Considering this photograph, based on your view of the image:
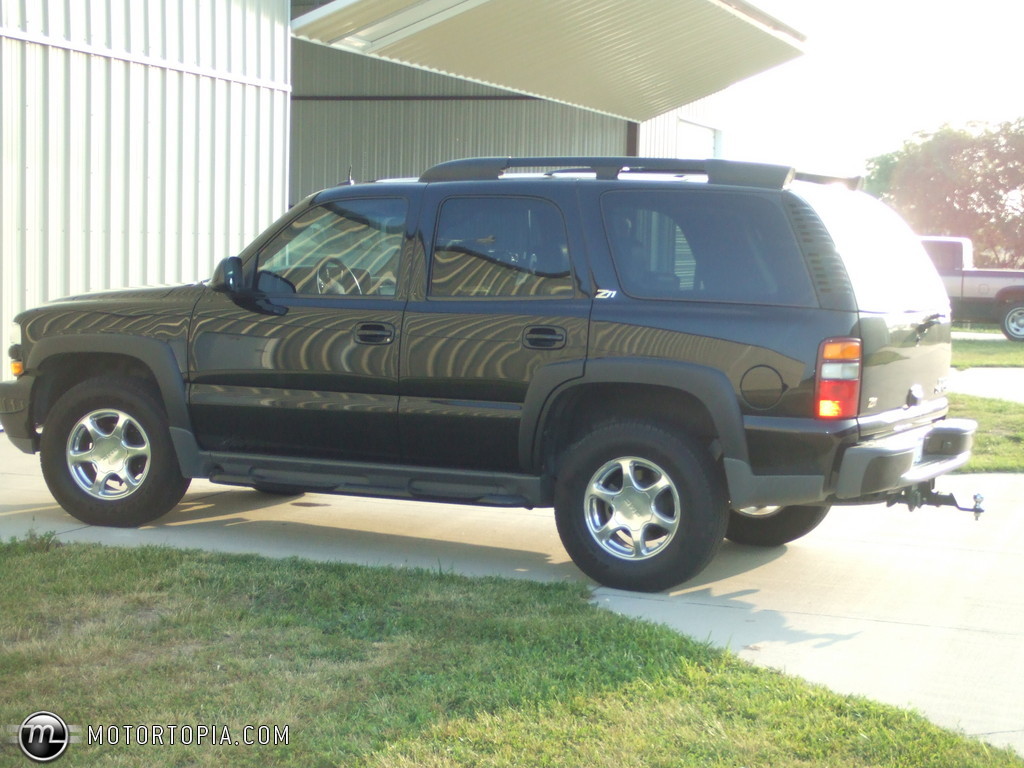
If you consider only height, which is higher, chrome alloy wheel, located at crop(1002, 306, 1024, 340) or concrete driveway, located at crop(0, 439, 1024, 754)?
chrome alloy wheel, located at crop(1002, 306, 1024, 340)

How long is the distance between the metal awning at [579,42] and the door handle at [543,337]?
9.65m

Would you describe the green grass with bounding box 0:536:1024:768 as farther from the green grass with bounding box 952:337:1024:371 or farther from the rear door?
the green grass with bounding box 952:337:1024:371

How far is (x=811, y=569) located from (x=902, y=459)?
1.13 meters

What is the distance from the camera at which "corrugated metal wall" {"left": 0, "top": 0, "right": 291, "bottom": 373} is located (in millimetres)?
11031

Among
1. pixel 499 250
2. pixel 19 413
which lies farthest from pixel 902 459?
pixel 19 413

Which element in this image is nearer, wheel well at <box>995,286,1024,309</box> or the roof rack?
the roof rack

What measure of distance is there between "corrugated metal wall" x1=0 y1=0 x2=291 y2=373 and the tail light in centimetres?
782

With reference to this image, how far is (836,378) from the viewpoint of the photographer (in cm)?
543

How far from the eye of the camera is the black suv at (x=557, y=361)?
18.3ft

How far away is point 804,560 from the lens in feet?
22.1

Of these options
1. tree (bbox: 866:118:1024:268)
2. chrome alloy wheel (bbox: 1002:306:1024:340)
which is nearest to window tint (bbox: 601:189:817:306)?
chrome alloy wheel (bbox: 1002:306:1024:340)

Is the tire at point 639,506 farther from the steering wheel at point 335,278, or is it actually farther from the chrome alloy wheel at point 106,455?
the chrome alloy wheel at point 106,455

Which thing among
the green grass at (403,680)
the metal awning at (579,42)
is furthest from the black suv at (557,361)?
the metal awning at (579,42)

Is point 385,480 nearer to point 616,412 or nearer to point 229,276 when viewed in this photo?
point 616,412
